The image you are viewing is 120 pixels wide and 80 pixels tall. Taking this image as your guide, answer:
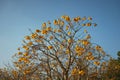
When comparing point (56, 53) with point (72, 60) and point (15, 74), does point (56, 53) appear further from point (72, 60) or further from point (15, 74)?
point (15, 74)

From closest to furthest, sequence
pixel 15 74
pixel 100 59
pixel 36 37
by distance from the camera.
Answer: pixel 100 59, pixel 36 37, pixel 15 74

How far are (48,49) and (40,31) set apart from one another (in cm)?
131

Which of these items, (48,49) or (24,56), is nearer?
(24,56)

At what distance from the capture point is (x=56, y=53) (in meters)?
11.7

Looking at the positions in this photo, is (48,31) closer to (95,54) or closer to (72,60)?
(72,60)

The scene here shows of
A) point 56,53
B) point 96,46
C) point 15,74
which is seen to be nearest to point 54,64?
point 56,53

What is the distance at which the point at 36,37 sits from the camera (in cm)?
1167

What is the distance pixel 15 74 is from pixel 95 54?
816cm

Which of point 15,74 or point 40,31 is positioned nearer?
point 40,31

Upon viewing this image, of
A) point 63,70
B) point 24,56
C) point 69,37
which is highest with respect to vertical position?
point 69,37

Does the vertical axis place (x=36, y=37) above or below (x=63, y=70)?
above

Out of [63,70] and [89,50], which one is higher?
[89,50]

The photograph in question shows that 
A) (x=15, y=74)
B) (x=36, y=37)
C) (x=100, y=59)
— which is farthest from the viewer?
(x=15, y=74)

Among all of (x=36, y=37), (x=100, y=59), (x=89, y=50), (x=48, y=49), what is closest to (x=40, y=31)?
(x=36, y=37)
